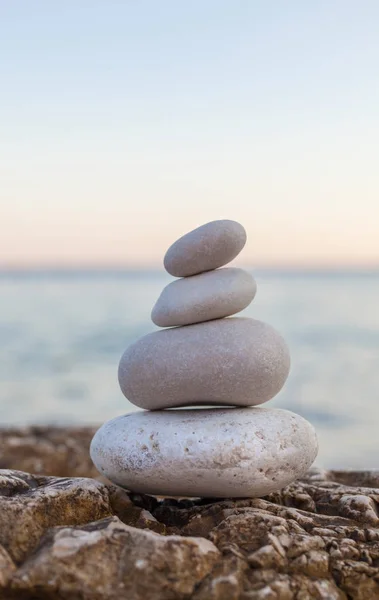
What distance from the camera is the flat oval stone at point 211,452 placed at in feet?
11.3

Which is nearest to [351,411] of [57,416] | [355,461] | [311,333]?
[355,461]

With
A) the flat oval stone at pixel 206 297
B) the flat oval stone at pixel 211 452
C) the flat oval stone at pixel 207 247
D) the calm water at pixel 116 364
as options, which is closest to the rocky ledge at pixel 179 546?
the flat oval stone at pixel 211 452

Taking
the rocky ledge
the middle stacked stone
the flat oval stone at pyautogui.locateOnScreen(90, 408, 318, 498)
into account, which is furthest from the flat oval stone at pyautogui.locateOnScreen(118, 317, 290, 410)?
the rocky ledge

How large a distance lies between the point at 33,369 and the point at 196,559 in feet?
59.4

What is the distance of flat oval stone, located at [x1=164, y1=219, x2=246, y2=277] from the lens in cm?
386

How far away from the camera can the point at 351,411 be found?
12977mm

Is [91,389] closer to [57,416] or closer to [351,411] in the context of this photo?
[57,416]

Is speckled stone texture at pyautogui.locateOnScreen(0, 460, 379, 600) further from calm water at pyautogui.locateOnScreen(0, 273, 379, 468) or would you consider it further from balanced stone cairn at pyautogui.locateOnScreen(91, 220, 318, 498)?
calm water at pyautogui.locateOnScreen(0, 273, 379, 468)

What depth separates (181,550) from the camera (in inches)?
107

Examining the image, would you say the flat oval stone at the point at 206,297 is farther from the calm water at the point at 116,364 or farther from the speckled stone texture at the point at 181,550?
the calm water at the point at 116,364

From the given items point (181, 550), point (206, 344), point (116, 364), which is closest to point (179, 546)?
point (181, 550)

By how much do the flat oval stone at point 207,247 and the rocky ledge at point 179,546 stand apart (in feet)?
4.65

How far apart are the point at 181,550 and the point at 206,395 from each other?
1.18 metres

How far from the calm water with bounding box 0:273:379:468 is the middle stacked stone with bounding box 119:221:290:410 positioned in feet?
20.1
